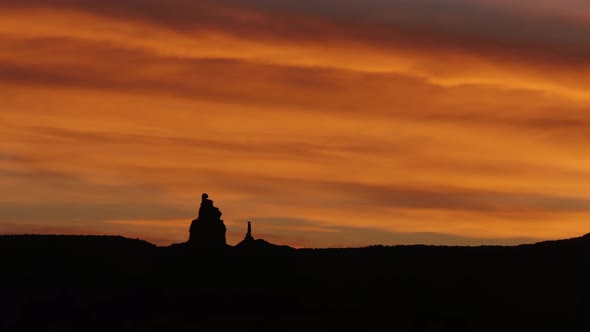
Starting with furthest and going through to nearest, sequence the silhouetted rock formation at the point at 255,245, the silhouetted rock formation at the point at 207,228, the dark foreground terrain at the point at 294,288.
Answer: the silhouetted rock formation at the point at 255,245, the silhouetted rock formation at the point at 207,228, the dark foreground terrain at the point at 294,288

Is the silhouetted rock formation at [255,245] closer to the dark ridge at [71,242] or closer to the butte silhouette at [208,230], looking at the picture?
the butte silhouette at [208,230]

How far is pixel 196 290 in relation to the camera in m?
123

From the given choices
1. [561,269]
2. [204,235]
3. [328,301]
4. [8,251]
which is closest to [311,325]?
[328,301]

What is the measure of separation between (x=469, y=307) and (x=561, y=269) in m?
10.6

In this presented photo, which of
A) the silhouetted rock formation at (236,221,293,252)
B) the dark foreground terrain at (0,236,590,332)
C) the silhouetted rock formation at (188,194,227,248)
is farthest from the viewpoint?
the silhouetted rock formation at (236,221,293,252)

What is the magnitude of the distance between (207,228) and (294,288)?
9.26m

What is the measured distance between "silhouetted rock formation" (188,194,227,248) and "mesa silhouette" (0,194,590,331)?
11cm

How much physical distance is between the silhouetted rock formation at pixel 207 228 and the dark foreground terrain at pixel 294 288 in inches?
54.1

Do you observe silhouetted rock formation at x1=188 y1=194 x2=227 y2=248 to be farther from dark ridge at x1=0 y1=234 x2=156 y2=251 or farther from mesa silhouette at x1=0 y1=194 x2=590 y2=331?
dark ridge at x1=0 y1=234 x2=156 y2=251

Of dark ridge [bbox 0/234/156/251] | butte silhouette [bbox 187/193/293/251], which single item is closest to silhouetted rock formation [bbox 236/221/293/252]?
butte silhouette [bbox 187/193/293/251]

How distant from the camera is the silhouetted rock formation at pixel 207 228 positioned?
119 meters

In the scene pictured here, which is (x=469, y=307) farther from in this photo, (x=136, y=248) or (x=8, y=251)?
(x=8, y=251)

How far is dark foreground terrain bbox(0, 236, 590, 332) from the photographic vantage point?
115m

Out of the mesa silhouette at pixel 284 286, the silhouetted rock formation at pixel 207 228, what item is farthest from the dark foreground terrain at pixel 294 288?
the silhouetted rock formation at pixel 207 228
